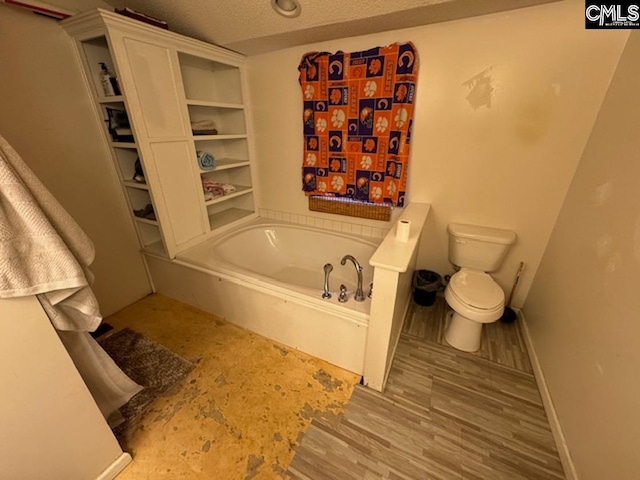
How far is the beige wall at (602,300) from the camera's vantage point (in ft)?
2.87

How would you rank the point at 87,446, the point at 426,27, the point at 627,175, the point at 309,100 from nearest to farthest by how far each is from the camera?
1. the point at 87,446
2. the point at 627,175
3. the point at 426,27
4. the point at 309,100

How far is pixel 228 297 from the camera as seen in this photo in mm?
1778

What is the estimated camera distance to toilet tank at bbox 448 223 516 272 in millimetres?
1683

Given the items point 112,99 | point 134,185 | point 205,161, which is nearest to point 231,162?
point 205,161

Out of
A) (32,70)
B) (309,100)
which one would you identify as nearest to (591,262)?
(309,100)

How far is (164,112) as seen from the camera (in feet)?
5.46

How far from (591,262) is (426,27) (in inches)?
62.0

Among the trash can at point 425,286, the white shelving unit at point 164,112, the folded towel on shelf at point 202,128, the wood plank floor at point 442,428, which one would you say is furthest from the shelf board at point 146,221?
the trash can at point 425,286

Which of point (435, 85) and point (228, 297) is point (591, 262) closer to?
point (435, 85)

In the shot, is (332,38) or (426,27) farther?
(332,38)

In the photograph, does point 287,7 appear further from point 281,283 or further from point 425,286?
point 425,286

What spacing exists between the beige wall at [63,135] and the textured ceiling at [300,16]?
574 millimetres

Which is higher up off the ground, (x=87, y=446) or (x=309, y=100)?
(x=309, y=100)

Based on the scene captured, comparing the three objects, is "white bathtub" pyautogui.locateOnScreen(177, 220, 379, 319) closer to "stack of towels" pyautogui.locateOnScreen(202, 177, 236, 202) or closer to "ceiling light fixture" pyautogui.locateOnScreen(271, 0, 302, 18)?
"stack of towels" pyautogui.locateOnScreen(202, 177, 236, 202)
